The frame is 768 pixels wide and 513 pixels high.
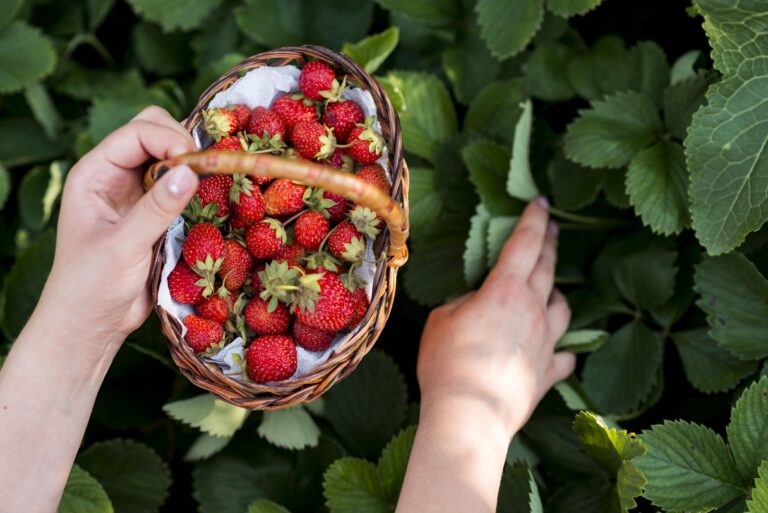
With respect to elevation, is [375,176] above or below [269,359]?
above

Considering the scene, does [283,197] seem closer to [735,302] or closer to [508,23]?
[508,23]

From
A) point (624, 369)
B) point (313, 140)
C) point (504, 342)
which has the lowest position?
point (624, 369)

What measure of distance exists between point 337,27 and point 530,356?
70 cm

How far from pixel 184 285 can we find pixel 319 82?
0.30 metres

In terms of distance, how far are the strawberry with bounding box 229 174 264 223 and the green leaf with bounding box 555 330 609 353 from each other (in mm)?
494

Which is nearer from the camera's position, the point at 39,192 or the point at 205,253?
the point at 205,253

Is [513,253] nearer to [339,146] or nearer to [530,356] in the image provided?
[530,356]

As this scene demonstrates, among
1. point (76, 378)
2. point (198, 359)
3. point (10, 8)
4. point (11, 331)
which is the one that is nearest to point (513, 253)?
Answer: point (198, 359)

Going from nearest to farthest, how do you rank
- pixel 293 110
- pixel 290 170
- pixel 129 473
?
pixel 290 170 → pixel 293 110 → pixel 129 473

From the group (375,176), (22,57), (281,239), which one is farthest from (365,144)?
(22,57)

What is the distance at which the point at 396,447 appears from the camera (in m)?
1.04

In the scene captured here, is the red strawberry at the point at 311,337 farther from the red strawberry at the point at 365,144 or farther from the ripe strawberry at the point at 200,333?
the red strawberry at the point at 365,144

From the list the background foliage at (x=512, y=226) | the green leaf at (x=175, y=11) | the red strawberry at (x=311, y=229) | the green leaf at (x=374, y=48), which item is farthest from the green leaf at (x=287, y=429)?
the green leaf at (x=175, y=11)

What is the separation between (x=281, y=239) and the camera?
3.05ft
